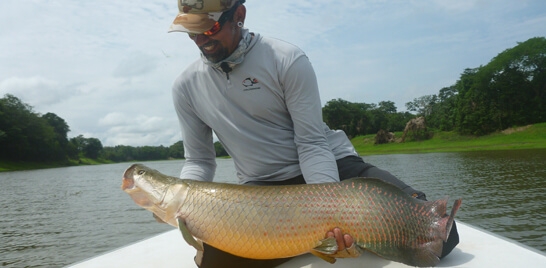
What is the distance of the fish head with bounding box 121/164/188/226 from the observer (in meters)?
2.62

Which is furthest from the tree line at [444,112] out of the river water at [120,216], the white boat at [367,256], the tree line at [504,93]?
the white boat at [367,256]

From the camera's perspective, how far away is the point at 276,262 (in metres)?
3.28

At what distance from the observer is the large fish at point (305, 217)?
8.05ft

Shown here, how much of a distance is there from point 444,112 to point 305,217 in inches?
3167

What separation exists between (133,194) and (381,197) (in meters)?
1.50

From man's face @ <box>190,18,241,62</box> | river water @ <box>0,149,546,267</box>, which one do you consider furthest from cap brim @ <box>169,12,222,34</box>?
river water @ <box>0,149,546,267</box>

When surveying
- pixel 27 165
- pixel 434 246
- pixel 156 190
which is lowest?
pixel 27 165

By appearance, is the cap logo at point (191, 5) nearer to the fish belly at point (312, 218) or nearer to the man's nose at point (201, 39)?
the man's nose at point (201, 39)

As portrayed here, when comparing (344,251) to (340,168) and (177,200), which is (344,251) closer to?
(177,200)

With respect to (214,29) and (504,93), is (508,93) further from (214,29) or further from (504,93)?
(214,29)

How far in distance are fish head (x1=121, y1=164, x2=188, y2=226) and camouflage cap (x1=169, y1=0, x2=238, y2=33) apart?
1.07 meters

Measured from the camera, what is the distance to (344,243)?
8.04ft

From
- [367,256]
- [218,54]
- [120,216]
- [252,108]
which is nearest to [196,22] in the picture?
[218,54]

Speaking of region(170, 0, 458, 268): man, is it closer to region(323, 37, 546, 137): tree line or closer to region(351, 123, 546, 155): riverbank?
region(351, 123, 546, 155): riverbank
